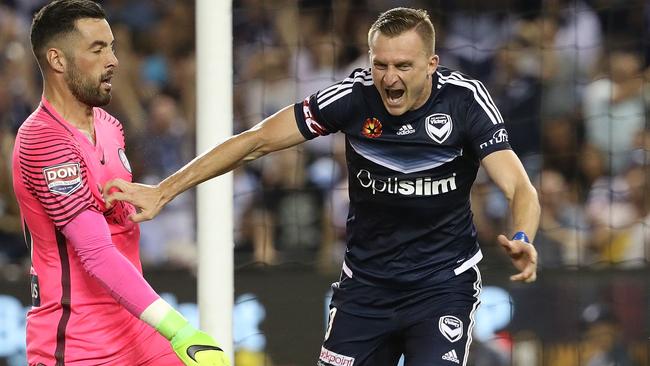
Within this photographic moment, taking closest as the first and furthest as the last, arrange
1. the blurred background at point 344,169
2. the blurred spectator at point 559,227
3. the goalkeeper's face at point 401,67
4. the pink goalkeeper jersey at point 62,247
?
the pink goalkeeper jersey at point 62,247
the goalkeeper's face at point 401,67
the blurred background at point 344,169
the blurred spectator at point 559,227

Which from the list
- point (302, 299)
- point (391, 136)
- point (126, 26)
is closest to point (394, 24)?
point (391, 136)

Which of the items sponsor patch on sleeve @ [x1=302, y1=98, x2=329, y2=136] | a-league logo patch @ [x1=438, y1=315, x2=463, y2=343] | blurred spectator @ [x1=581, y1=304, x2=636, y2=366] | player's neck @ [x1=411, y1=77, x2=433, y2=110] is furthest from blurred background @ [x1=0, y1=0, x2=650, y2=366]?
player's neck @ [x1=411, y1=77, x2=433, y2=110]

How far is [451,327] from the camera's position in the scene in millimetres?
4410

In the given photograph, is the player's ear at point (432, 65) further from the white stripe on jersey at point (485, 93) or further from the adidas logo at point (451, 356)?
the adidas logo at point (451, 356)

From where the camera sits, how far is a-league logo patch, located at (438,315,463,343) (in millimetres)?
4395

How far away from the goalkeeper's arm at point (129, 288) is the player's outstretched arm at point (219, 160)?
0.86 feet

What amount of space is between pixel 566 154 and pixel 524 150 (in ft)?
0.84

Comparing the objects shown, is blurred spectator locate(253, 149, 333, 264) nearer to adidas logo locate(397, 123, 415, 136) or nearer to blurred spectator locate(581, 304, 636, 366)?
blurred spectator locate(581, 304, 636, 366)

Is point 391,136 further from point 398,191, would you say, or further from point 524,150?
point 524,150

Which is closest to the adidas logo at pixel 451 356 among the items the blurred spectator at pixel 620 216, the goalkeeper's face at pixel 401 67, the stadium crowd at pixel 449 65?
the goalkeeper's face at pixel 401 67

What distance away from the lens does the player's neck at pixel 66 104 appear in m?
3.99

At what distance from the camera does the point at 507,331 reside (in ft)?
21.6

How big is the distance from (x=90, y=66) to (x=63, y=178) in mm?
440

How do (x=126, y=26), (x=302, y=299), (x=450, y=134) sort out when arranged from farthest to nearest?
(x=126, y=26), (x=302, y=299), (x=450, y=134)
